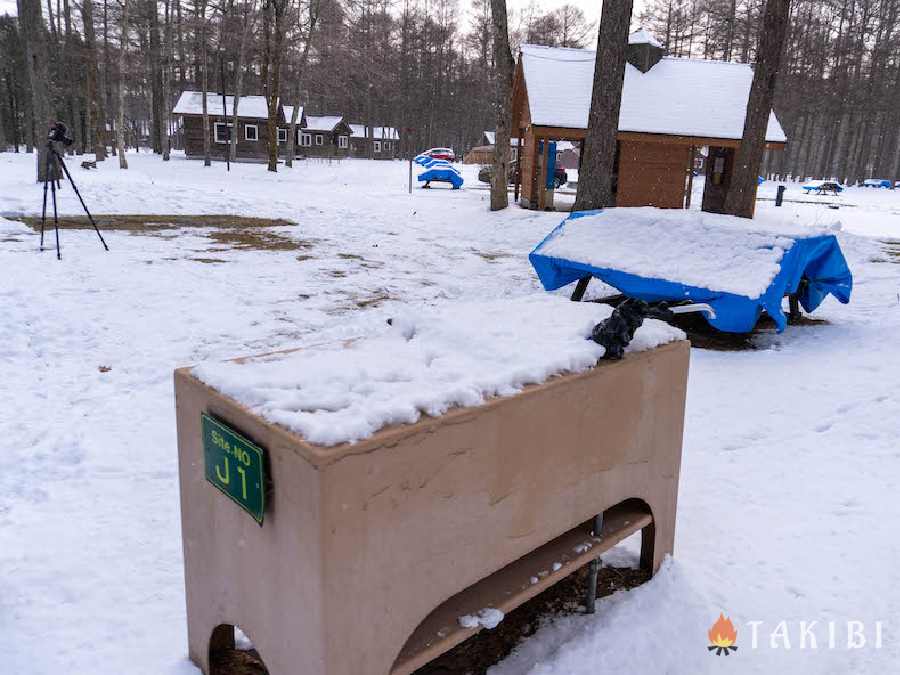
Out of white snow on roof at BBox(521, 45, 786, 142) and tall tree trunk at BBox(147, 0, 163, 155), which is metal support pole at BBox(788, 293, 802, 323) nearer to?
white snow on roof at BBox(521, 45, 786, 142)

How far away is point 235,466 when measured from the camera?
5.96 feet

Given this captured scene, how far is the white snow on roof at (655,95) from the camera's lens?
752 inches

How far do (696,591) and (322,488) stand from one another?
78.8 inches

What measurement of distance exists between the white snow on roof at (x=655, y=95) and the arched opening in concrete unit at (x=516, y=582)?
17.0 meters

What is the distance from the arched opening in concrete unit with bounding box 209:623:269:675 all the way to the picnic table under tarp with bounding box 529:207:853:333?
16.3 feet

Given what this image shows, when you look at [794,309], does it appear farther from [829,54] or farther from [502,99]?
[829,54]

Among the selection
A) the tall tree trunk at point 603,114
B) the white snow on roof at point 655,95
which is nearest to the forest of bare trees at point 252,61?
the white snow on roof at point 655,95

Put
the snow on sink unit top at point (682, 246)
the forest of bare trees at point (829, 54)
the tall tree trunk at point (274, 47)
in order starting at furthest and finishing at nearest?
1. the forest of bare trees at point (829, 54)
2. the tall tree trunk at point (274, 47)
3. the snow on sink unit top at point (682, 246)

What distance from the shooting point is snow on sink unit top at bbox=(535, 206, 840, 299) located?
6.25m

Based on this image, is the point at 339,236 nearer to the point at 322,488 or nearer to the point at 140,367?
the point at 140,367

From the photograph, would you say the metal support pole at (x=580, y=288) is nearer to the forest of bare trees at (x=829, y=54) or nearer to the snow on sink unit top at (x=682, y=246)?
the snow on sink unit top at (x=682, y=246)

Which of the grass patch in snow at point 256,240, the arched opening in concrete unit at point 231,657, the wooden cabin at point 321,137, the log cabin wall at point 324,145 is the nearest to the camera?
the arched opening in concrete unit at point 231,657

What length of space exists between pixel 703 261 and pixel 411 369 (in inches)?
203

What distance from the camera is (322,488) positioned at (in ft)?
5.12
